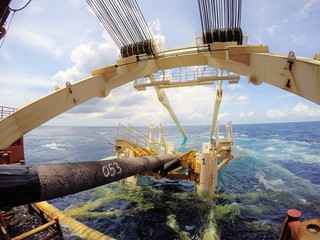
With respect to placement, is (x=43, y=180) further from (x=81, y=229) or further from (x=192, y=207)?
(x=192, y=207)

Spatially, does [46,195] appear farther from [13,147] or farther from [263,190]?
[263,190]

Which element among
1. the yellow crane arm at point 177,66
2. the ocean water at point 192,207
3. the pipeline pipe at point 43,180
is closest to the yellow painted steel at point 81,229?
the ocean water at point 192,207

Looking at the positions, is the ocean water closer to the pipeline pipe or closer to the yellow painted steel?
the yellow painted steel

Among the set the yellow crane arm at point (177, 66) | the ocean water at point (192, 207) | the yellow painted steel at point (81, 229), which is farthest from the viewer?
the ocean water at point (192, 207)

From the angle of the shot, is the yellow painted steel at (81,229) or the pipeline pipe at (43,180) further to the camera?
the yellow painted steel at (81,229)

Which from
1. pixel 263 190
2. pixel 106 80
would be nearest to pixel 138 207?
pixel 106 80

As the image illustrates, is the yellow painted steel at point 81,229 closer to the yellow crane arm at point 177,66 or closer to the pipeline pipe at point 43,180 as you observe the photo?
the yellow crane arm at point 177,66

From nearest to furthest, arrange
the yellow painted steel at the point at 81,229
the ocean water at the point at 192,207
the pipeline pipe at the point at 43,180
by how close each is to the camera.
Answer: the pipeline pipe at the point at 43,180, the yellow painted steel at the point at 81,229, the ocean water at the point at 192,207

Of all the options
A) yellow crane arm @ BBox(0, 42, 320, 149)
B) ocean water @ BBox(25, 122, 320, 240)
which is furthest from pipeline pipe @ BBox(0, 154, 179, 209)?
ocean water @ BBox(25, 122, 320, 240)

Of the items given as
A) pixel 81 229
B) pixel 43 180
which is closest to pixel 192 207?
pixel 81 229
